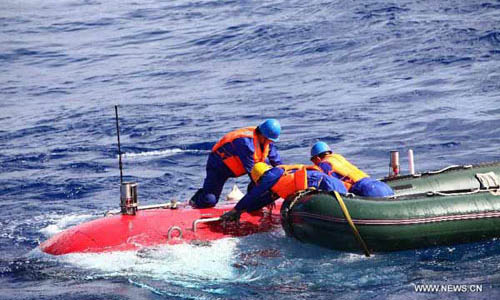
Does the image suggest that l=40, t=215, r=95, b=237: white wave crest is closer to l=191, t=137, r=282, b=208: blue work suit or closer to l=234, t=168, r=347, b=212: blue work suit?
l=191, t=137, r=282, b=208: blue work suit

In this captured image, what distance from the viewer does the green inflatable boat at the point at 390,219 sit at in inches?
346

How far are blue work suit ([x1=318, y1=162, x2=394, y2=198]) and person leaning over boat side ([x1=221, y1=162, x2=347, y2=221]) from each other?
0.37 ft

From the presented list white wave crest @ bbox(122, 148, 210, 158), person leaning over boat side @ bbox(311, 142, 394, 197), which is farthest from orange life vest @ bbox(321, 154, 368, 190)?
white wave crest @ bbox(122, 148, 210, 158)

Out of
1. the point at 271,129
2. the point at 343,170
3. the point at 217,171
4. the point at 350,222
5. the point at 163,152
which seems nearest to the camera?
the point at 350,222

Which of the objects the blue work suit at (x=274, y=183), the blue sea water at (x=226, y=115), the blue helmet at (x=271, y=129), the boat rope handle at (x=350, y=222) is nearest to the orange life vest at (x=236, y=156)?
the blue helmet at (x=271, y=129)

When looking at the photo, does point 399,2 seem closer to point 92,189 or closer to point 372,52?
point 372,52

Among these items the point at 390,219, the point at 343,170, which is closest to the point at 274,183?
the point at 343,170

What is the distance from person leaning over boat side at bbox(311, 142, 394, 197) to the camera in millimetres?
9312

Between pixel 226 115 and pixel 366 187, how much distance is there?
331 inches

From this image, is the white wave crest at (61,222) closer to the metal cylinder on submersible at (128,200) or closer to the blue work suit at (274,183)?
the metal cylinder on submersible at (128,200)

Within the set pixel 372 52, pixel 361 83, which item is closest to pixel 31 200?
pixel 361 83

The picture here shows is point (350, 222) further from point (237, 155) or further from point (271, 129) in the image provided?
point (237, 155)

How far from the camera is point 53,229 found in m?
11.1

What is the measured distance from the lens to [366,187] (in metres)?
9.30
